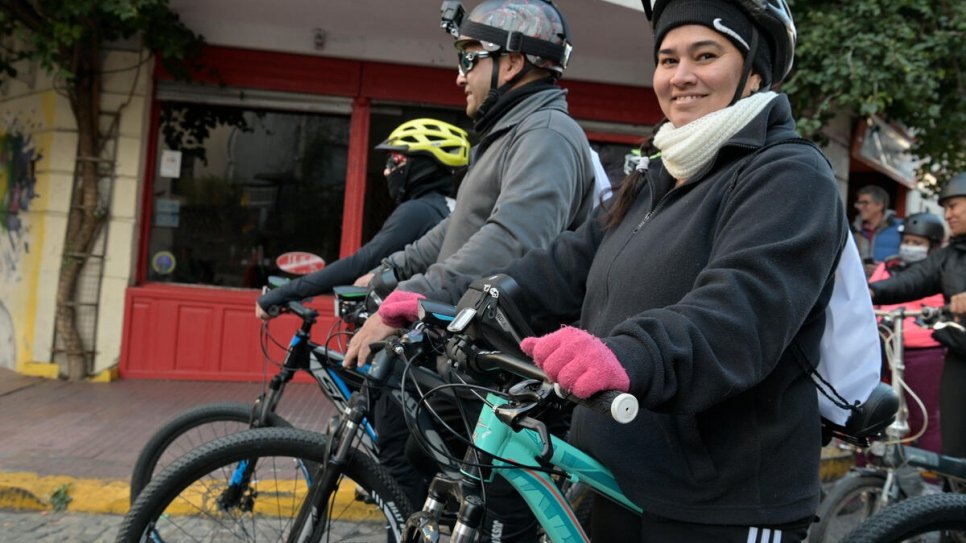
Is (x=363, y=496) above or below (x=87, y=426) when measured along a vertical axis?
above

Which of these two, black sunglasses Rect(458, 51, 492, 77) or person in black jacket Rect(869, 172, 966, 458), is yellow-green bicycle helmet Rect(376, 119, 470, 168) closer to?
black sunglasses Rect(458, 51, 492, 77)

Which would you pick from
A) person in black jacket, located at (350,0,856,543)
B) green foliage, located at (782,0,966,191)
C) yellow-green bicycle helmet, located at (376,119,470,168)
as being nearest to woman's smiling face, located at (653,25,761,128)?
person in black jacket, located at (350,0,856,543)

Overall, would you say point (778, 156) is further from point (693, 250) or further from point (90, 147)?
point (90, 147)

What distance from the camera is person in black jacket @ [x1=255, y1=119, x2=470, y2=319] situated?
3.98 meters

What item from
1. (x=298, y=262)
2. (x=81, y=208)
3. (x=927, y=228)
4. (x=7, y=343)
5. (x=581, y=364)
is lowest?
(x=7, y=343)

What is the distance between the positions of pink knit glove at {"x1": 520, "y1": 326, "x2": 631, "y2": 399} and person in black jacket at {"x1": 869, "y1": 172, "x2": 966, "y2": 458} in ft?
11.1

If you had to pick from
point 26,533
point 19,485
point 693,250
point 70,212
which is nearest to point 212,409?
point 26,533

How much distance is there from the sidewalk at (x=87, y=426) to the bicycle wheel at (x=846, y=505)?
3568mm

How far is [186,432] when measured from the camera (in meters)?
3.78

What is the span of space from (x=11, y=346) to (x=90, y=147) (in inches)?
79.2

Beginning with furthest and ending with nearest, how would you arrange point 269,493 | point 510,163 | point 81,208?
1. point 81,208
2. point 510,163
3. point 269,493

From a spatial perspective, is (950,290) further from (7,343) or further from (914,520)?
(7,343)

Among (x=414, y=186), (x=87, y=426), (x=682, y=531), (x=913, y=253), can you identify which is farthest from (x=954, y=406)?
(x=87, y=426)

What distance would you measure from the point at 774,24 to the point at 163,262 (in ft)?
24.3
